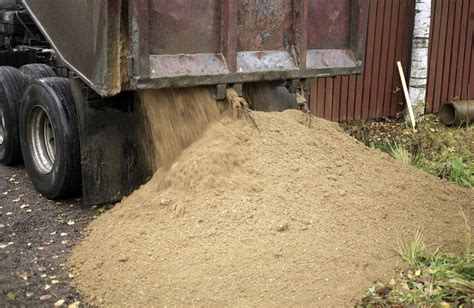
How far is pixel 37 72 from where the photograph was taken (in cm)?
580

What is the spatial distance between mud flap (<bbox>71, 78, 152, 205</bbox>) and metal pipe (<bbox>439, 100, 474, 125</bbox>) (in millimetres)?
5885

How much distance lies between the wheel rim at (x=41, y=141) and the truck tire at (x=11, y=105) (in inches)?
22.7

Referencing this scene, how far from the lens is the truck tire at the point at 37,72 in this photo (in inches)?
227

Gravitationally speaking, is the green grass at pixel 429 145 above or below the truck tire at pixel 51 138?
below

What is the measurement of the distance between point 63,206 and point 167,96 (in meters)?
1.38

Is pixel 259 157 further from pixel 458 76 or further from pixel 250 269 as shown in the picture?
pixel 458 76

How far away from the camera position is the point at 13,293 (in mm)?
3707

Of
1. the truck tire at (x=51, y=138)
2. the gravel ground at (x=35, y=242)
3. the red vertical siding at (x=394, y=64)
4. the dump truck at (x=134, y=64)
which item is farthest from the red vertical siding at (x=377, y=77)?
the gravel ground at (x=35, y=242)

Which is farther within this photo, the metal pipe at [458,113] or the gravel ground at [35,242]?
the metal pipe at [458,113]

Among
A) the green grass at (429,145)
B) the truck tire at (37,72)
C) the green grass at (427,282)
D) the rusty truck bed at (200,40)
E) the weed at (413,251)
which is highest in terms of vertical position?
the rusty truck bed at (200,40)

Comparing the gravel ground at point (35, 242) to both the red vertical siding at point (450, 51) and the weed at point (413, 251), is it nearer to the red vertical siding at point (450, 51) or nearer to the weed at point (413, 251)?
the weed at point (413, 251)

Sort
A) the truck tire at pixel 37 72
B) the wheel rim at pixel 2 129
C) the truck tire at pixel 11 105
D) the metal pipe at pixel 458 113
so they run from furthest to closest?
1. the metal pipe at pixel 458 113
2. the wheel rim at pixel 2 129
3. the truck tire at pixel 11 105
4. the truck tire at pixel 37 72

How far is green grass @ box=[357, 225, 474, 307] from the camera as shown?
11.0 ft

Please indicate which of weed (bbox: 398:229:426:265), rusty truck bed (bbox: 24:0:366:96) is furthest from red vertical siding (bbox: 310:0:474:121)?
weed (bbox: 398:229:426:265)
